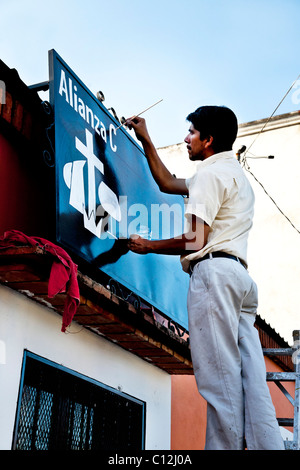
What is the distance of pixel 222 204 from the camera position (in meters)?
3.14

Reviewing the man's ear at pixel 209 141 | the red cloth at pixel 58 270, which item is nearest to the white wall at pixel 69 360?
the red cloth at pixel 58 270

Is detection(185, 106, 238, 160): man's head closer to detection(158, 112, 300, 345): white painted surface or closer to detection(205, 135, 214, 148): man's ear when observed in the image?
detection(205, 135, 214, 148): man's ear

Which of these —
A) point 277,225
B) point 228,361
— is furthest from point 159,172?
point 277,225

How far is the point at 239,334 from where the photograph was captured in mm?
2938

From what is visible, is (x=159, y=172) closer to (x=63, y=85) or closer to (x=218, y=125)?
(x=218, y=125)

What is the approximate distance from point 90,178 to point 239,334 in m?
1.79

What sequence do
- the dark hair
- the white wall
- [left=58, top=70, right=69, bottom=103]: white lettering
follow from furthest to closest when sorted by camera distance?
[left=58, top=70, right=69, bottom=103]: white lettering
the white wall
the dark hair

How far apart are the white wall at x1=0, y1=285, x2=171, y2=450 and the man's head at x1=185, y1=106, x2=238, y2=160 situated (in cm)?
144

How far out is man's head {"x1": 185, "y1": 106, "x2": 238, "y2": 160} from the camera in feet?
10.9

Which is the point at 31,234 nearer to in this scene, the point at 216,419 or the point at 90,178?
the point at 90,178

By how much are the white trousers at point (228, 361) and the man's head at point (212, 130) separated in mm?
727

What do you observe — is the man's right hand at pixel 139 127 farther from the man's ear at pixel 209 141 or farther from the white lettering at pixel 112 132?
the white lettering at pixel 112 132

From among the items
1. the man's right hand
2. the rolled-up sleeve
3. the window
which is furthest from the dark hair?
the window

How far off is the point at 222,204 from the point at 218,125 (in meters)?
0.48
